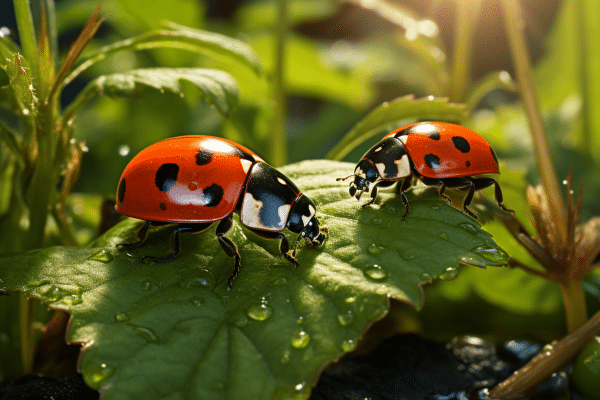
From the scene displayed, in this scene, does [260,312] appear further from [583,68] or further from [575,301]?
[583,68]

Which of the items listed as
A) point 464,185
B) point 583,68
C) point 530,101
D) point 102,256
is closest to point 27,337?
point 102,256

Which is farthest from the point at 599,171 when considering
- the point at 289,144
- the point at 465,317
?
the point at 289,144

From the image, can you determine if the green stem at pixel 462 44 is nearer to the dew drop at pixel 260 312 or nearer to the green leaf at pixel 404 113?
the green leaf at pixel 404 113

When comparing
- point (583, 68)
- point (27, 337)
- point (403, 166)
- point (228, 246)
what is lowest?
point (27, 337)

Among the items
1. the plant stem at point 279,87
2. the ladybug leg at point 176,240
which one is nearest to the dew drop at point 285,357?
the ladybug leg at point 176,240

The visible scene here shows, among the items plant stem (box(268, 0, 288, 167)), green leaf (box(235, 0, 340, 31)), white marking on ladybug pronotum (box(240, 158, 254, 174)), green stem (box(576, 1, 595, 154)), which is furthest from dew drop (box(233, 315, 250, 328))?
green leaf (box(235, 0, 340, 31))

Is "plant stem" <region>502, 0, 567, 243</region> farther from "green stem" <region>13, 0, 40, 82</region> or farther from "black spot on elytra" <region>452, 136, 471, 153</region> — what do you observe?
"green stem" <region>13, 0, 40, 82</region>
